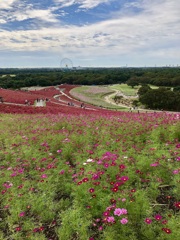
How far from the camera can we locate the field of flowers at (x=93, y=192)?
3666 millimetres

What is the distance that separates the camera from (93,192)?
4301mm

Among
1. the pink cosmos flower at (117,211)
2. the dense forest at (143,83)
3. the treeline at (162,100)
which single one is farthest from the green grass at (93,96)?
the pink cosmos flower at (117,211)

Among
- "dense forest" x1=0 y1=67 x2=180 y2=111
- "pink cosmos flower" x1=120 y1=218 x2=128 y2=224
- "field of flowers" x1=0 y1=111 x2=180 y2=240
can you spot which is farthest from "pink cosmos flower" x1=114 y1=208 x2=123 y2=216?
"dense forest" x1=0 y1=67 x2=180 y2=111

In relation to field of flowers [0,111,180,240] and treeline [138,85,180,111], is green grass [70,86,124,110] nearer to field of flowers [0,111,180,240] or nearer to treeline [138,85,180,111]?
treeline [138,85,180,111]

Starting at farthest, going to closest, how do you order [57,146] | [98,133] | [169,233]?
[98,133]
[57,146]
[169,233]

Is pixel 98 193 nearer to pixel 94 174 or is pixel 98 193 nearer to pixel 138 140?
pixel 94 174

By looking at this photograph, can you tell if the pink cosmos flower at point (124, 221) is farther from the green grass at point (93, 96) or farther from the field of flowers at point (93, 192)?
the green grass at point (93, 96)

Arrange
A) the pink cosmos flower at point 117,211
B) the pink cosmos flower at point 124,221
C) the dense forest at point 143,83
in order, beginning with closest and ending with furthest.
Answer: the pink cosmos flower at point 124,221 < the pink cosmos flower at point 117,211 < the dense forest at point 143,83

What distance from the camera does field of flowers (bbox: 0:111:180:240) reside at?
3666mm

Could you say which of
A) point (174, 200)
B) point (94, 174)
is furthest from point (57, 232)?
point (174, 200)

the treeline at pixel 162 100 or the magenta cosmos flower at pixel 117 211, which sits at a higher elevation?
the magenta cosmos flower at pixel 117 211

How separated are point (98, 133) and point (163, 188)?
4.02 metres

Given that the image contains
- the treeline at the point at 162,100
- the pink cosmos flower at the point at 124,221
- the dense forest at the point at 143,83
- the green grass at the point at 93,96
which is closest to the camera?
the pink cosmos flower at the point at 124,221

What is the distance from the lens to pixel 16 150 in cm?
760
